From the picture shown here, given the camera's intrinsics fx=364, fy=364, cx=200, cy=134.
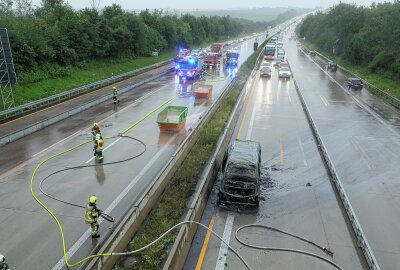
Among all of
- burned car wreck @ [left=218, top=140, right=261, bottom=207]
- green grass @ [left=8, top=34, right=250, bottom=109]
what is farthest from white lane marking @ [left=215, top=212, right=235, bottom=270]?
green grass @ [left=8, top=34, right=250, bottom=109]

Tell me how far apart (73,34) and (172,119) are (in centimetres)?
2778

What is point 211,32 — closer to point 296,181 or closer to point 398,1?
point 398,1

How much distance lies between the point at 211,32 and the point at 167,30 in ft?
150

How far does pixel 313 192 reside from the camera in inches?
617

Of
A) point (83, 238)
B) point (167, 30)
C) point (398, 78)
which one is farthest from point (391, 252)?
point (167, 30)

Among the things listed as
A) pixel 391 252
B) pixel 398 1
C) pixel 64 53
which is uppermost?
pixel 398 1

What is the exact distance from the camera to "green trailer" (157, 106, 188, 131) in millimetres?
22672

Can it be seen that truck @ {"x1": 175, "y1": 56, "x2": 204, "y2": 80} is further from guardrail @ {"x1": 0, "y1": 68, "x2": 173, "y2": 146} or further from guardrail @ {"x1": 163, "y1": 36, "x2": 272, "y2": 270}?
guardrail @ {"x1": 163, "y1": 36, "x2": 272, "y2": 270}

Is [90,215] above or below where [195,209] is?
above

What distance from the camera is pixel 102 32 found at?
166 feet

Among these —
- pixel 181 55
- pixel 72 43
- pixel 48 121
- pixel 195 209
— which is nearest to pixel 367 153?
pixel 195 209

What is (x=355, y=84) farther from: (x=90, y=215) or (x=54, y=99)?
(x=90, y=215)

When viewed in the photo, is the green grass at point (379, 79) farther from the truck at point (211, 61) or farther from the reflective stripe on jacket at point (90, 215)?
the reflective stripe on jacket at point (90, 215)

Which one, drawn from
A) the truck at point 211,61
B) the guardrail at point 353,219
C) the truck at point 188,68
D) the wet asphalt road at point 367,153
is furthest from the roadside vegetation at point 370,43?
the guardrail at point 353,219
